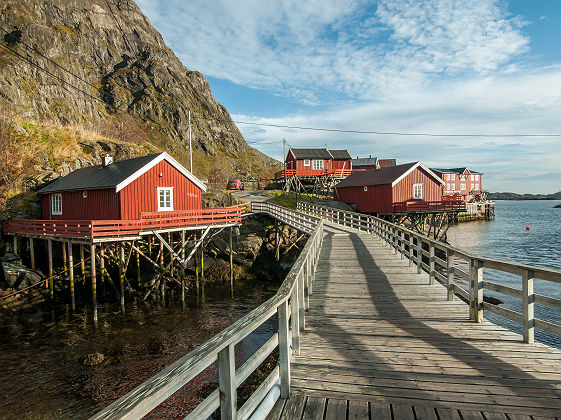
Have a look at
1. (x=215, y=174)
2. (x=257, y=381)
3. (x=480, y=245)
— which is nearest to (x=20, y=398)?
(x=257, y=381)

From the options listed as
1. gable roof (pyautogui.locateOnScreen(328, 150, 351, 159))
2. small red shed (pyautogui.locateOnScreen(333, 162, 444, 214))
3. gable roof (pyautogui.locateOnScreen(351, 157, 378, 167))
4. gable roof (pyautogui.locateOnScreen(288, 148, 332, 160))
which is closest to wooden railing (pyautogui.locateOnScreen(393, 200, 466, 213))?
small red shed (pyautogui.locateOnScreen(333, 162, 444, 214))

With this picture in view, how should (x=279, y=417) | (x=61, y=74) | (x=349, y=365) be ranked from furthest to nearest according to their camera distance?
(x=61, y=74)
(x=349, y=365)
(x=279, y=417)

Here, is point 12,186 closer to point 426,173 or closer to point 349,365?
point 349,365

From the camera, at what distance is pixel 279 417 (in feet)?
11.2

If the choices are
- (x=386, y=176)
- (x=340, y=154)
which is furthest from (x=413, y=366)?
(x=340, y=154)

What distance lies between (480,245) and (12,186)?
42.0 meters

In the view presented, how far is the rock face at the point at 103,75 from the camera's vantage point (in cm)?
6131

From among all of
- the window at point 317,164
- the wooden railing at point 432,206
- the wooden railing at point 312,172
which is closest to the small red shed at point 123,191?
the wooden railing at point 432,206

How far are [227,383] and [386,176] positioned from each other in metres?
34.1

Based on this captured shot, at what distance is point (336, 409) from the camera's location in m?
3.51

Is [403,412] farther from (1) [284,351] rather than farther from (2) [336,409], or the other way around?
(1) [284,351]

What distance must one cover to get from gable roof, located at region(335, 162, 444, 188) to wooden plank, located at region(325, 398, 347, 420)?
30.5 metres

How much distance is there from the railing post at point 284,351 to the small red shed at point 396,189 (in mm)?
30156

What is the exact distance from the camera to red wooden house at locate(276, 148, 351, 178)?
1877 inches
